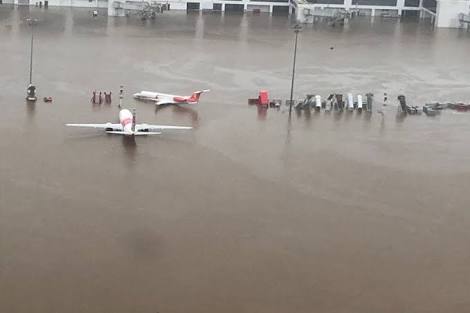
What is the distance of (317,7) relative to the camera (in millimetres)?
35812

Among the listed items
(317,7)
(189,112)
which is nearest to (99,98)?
(189,112)

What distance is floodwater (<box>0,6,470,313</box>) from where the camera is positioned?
1042cm

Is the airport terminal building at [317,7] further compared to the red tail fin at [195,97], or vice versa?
the airport terminal building at [317,7]

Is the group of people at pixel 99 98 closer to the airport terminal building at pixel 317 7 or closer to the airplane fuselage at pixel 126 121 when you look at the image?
the airplane fuselage at pixel 126 121

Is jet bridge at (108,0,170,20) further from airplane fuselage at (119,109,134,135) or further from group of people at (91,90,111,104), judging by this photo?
airplane fuselage at (119,109,134,135)

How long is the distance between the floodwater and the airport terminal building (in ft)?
33.4

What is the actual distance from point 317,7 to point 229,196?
77.4 feet

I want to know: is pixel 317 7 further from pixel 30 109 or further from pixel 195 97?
pixel 30 109

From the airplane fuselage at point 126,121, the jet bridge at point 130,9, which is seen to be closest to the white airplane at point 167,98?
the airplane fuselage at point 126,121

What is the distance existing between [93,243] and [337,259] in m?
3.24

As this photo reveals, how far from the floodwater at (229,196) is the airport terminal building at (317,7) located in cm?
1019

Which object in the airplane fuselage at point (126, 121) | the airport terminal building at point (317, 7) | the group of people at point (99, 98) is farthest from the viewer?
the airport terminal building at point (317, 7)

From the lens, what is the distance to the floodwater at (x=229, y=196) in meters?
10.4

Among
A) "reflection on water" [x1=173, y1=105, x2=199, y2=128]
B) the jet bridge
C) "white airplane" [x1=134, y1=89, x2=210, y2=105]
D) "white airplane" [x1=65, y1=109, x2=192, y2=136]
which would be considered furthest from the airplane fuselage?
the jet bridge
